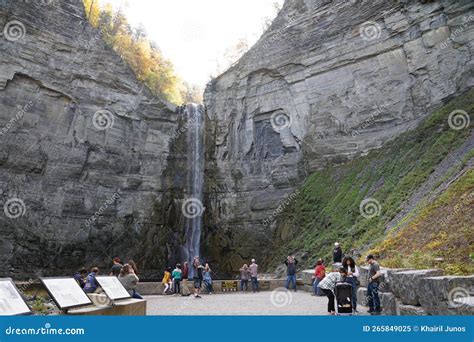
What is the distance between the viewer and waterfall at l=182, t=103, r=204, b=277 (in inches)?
1389

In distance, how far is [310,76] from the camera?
35500mm

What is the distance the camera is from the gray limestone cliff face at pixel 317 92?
29453mm

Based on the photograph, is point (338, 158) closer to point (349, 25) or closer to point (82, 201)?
point (349, 25)

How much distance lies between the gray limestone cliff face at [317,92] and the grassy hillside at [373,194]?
163 centimetres

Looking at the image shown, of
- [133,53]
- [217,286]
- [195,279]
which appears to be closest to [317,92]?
[217,286]

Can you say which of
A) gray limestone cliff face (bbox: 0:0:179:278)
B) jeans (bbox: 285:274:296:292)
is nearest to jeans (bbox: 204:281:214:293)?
jeans (bbox: 285:274:296:292)

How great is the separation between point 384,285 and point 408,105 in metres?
22.6

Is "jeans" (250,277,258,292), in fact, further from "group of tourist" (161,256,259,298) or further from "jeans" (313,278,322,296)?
"jeans" (313,278,322,296)

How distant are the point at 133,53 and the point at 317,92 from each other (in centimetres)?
3363

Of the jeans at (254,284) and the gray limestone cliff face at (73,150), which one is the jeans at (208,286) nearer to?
the jeans at (254,284)

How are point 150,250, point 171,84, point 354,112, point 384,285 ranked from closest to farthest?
point 384,285 → point 354,112 → point 150,250 → point 171,84

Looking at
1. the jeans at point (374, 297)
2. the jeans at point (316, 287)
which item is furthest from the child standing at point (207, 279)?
the jeans at point (374, 297)

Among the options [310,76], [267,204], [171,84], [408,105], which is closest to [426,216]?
[408,105]

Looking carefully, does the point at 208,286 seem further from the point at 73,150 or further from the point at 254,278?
the point at 73,150
